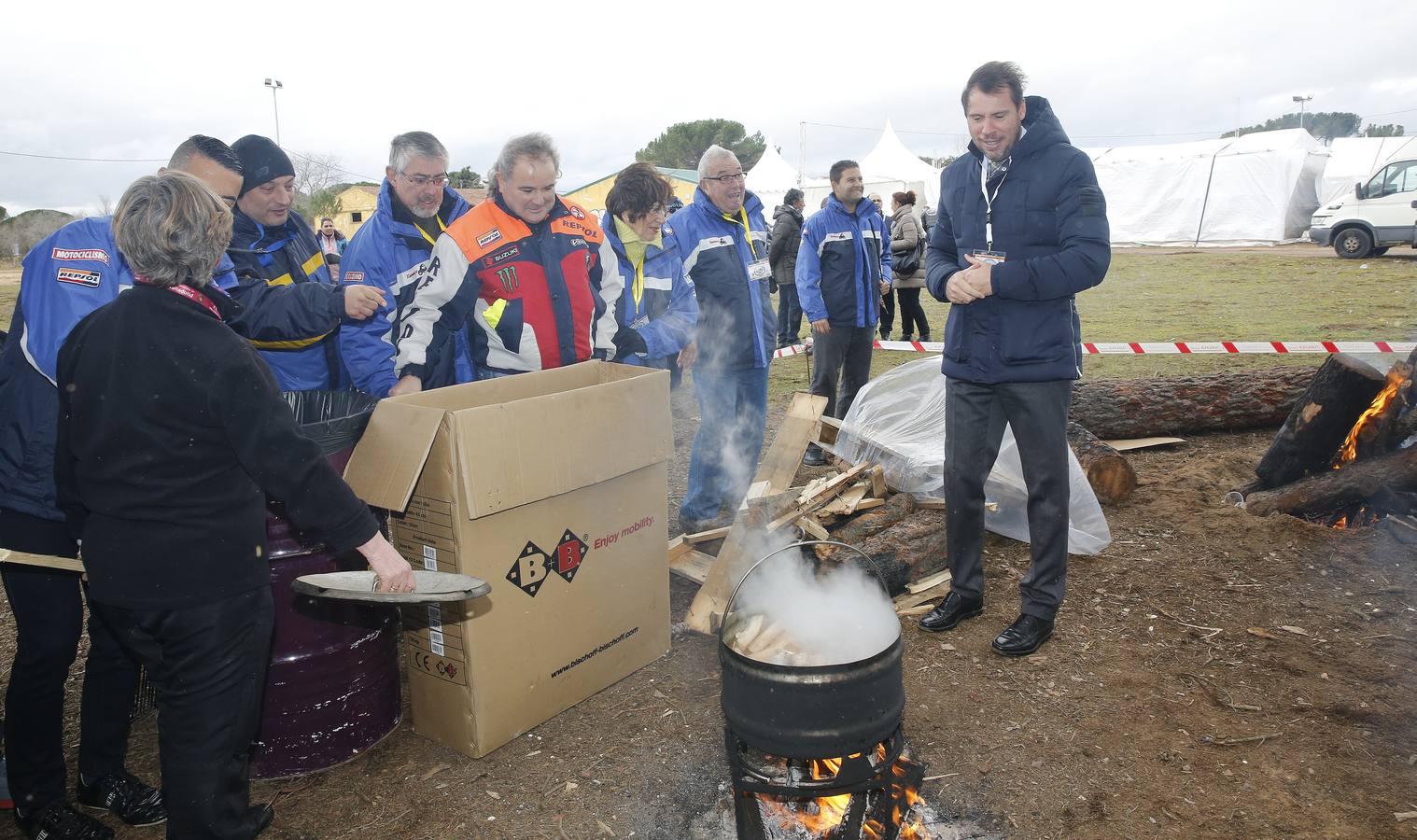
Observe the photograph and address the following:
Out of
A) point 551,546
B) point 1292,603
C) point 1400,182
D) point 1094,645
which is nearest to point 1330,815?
point 1094,645

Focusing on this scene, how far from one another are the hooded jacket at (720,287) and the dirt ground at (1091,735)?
1679 mm

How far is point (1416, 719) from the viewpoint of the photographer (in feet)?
10.1

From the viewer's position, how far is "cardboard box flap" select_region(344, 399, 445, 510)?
2.84 meters

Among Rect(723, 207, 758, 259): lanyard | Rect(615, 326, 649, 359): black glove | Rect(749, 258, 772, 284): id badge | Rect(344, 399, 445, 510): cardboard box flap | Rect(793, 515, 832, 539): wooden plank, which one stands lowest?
Rect(793, 515, 832, 539): wooden plank

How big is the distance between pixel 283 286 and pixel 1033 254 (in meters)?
3.12

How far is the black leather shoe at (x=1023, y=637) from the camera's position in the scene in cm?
367

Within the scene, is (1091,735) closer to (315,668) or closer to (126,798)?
(315,668)

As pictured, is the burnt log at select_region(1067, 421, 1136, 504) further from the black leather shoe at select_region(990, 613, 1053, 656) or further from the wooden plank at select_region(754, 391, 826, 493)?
the black leather shoe at select_region(990, 613, 1053, 656)

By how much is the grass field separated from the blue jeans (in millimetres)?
3499

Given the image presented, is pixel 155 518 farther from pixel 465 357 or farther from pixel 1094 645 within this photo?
pixel 1094 645

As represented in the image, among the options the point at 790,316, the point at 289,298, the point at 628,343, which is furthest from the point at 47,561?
the point at 790,316

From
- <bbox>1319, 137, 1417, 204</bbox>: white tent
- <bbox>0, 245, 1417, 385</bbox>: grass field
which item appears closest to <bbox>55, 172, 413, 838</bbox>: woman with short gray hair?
<bbox>0, 245, 1417, 385</bbox>: grass field

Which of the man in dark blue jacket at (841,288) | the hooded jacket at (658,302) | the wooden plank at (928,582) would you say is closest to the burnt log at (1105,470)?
the wooden plank at (928,582)

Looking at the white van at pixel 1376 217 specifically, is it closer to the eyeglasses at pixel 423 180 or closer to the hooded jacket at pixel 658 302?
the hooded jacket at pixel 658 302
